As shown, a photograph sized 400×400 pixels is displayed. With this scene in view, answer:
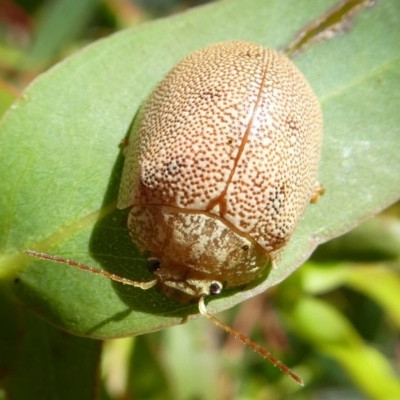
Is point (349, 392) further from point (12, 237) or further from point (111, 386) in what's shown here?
point (12, 237)

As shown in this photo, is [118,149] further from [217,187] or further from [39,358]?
[39,358]

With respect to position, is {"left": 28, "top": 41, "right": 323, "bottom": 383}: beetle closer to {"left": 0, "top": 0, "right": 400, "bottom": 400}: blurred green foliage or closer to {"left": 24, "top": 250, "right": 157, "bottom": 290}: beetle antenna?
{"left": 24, "top": 250, "right": 157, "bottom": 290}: beetle antenna

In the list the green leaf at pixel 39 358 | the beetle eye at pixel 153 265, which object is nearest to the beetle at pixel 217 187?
the beetle eye at pixel 153 265

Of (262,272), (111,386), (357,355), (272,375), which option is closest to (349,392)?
(272,375)

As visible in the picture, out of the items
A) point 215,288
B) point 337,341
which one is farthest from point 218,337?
point 215,288

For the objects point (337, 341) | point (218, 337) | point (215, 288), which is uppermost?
point (215, 288)

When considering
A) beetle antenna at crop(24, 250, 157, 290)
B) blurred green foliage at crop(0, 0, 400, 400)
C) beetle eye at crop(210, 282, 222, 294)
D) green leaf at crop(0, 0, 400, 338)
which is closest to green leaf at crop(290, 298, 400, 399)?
blurred green foliage at crop(0, 0, 400, 400)

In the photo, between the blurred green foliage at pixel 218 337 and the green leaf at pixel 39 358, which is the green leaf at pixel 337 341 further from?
the green leaf at pixel 39 358

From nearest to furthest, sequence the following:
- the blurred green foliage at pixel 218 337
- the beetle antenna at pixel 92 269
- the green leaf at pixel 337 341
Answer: the beetle antenna at pixel 92 269
the blurred green foliage at pixel 218 337
the green leaf at pixel 337 341
